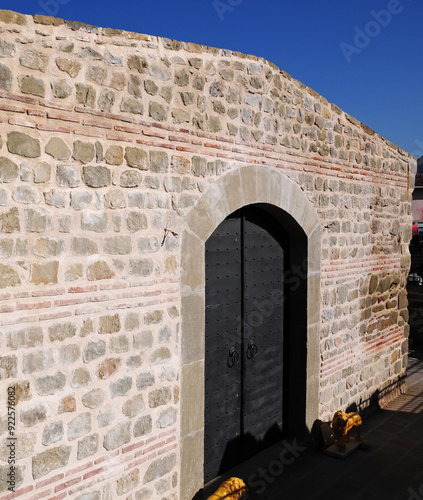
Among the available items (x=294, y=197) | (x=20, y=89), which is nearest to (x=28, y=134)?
(x=20, y=89)

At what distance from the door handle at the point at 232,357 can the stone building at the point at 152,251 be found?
17 mm

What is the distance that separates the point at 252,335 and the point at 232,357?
0.44 metres

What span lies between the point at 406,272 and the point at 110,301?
619 centimetres

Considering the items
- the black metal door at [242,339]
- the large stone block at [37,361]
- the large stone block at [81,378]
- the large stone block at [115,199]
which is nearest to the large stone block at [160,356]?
the large stone block at [81,378]

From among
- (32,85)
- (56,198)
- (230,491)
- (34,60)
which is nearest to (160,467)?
(230,491)

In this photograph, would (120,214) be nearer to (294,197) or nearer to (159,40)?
(159,40)

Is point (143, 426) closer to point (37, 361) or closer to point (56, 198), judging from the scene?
point (37, 361)

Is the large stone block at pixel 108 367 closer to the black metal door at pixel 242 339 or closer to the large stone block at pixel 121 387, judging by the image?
the large stone block at pixel 121 387

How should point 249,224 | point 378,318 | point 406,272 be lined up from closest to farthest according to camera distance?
point 249,224 → point 378,318 → point 406,272

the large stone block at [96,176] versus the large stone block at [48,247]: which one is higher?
the large stone block at [96,176]

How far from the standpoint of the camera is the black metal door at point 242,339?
5043 millimetres

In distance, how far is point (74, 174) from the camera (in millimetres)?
3479

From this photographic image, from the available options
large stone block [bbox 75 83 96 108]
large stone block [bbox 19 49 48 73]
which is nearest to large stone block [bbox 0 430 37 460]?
large stone block [bbox 75 83 96 108]

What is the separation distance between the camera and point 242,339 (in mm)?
5422
